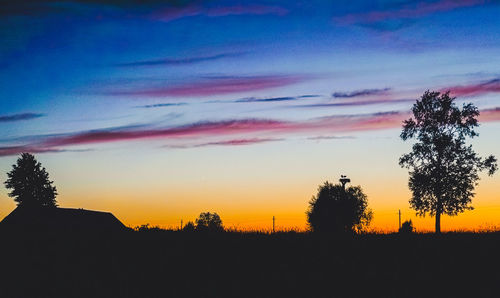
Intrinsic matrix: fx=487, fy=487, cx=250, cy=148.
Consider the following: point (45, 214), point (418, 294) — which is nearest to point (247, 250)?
point (418, 294)

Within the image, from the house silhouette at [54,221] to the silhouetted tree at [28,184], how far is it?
32698 millimetres

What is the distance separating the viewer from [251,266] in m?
16.8

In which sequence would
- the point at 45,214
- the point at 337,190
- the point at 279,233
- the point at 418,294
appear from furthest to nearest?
the point at 337,190 < the point at 45,214 < the point at 279,233 < the point at 418,294

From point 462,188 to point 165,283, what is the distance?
111 feet

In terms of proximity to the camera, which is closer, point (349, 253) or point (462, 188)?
point (349, 253)

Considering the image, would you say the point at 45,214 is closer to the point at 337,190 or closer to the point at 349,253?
the point at 349,253

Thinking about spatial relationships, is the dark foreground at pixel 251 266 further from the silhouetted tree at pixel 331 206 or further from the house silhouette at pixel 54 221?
the silhouetted tree at pixel 331 206

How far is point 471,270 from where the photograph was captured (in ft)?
50.2

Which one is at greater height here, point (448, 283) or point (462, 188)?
point (462, 188)

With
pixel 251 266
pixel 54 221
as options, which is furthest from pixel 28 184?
pixel 251 266

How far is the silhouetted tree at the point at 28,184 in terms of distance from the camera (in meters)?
73.8

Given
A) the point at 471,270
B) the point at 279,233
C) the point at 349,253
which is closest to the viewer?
the point at 471,270

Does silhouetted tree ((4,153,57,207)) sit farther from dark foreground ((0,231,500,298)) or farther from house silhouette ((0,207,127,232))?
dark foreground ((0,231,500,298))

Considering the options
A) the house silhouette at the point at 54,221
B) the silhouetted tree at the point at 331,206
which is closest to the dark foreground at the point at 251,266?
the house silhouette at the point at 54,221
